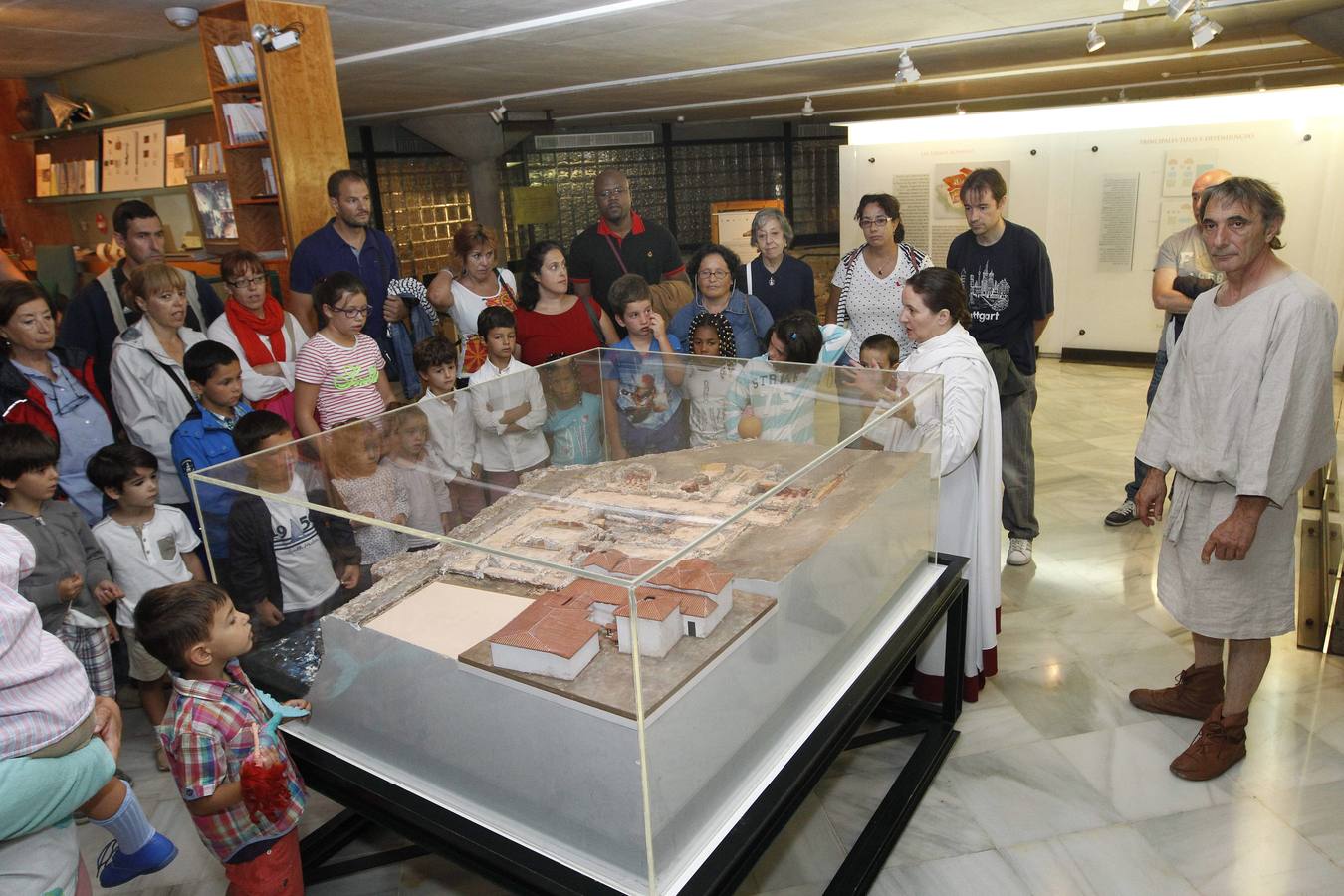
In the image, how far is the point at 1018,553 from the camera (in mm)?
4379

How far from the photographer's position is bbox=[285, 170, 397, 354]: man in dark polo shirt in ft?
13.2

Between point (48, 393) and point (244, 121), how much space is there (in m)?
1.89

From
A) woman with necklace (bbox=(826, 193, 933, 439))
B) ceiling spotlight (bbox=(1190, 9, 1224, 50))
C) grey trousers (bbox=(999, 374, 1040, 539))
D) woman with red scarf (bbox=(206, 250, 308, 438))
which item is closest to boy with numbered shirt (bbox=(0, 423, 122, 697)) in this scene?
woman with red scarf (bbox=(206, 250, 308, 438))

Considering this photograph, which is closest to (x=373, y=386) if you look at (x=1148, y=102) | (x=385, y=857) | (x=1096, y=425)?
(x=385, y=857)

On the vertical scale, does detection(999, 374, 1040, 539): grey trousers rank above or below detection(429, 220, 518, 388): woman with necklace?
below

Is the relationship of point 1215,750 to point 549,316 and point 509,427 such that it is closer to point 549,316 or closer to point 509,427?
point 509,427

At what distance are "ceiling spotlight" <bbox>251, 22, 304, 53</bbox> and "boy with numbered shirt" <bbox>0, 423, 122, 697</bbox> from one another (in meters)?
2.16

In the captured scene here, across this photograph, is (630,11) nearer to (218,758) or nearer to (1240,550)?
(1240,550)

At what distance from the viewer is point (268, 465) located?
220cm

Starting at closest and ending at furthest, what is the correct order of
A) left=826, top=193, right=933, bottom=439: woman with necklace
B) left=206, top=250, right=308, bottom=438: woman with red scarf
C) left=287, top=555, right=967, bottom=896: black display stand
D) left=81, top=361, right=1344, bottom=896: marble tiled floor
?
left=287, top=555, right=967, bottom=896: black display stand < left=81, top=361, right=1344, bottom=896: marble tiled floor < left=206, top=250, right=308, bottom=438: woman with red scarf < left=826, top=193, right=933, bottom=439: woman with necklace

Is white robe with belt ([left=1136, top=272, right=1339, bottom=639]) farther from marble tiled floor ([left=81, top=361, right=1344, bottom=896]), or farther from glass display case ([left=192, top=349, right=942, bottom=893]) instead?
glass display case ([left=192, top=349, right=942, bottom=893])

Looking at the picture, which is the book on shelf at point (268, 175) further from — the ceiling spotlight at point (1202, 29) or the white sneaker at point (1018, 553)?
the ceiling spotlight at point (1202, 29)

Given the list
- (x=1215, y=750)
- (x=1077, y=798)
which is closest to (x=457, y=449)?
(x=1077, y=798)

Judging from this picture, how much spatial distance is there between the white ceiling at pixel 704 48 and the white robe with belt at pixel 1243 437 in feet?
9.65
